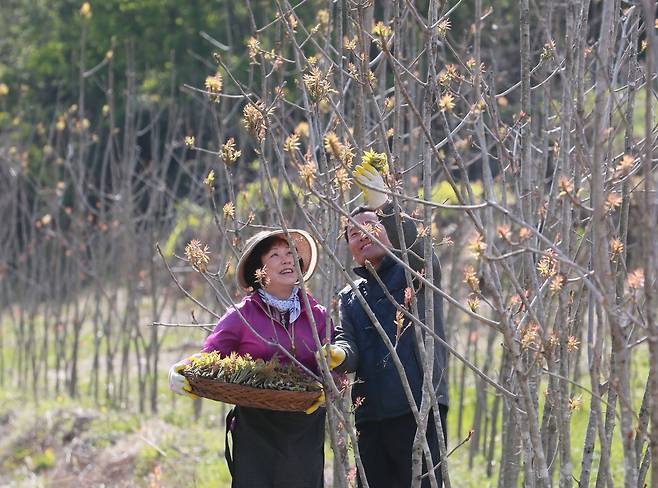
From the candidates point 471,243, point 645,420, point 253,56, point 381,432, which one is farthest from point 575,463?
point 471,243

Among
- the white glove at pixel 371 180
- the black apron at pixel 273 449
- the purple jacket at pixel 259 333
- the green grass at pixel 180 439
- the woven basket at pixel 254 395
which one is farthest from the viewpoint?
the green grass at pixel 180 439

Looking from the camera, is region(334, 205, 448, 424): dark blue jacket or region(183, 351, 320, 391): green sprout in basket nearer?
region(183, 351, 320, 391): green sprout in basket

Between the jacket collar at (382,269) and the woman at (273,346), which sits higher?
the jacket collar at (382,269)

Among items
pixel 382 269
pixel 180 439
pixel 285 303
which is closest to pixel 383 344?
pixel 382 269

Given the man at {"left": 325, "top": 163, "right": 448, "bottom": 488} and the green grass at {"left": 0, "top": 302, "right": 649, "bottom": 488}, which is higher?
the man at {"left": 325, "top": 163, "right": 448, "bottom": 488}

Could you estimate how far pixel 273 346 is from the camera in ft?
13.4

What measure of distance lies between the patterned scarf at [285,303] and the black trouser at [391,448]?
1.75 feet

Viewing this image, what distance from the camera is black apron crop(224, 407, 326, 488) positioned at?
13.7 feet

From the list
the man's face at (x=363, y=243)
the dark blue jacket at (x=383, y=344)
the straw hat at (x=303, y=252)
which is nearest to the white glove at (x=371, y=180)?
the man's face at (x=363, y=243)

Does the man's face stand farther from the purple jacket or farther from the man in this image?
the purple jacket

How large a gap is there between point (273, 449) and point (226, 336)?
0.46 m

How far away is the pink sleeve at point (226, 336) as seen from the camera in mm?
4078

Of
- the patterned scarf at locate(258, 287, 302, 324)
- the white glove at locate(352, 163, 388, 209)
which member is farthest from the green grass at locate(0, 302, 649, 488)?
the white glove at locate(352, 163, 388, 209)

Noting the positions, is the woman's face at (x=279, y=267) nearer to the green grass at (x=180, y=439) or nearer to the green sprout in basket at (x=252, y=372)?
the green sprout in basket at (x=252, y=372)
